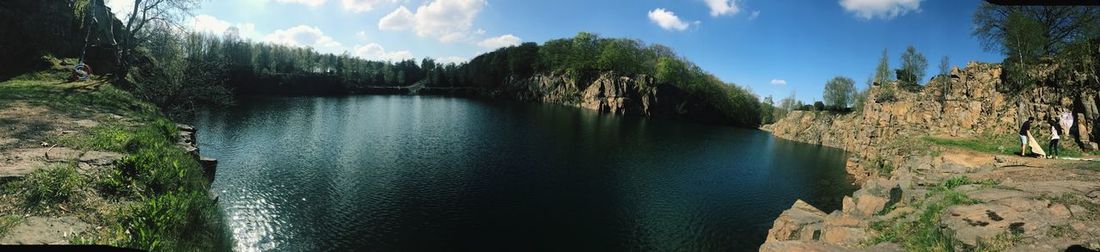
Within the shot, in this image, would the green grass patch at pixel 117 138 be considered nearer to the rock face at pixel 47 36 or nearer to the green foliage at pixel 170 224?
the green foliage at pixel 170 224

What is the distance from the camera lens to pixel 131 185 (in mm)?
17109

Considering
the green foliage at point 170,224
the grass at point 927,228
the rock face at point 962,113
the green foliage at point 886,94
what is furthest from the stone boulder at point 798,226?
the green foliage at point 886,94

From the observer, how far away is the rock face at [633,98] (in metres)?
158

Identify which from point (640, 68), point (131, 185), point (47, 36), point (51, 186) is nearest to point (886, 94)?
point (131, 185)

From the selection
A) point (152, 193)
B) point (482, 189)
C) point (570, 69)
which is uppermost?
point (570, 69)

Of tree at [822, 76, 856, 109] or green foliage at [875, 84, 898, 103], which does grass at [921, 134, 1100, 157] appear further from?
tree at [822, 76, 856, 109]

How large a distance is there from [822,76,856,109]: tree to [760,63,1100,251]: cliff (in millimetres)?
83186

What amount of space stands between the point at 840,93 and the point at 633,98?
191ft

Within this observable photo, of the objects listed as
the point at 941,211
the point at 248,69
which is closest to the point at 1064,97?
the point at 941,211

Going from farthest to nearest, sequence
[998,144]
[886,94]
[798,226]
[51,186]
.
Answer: [886,94] → [998,144] → [798,226] → [51,186]

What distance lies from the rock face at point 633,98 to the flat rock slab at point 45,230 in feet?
474

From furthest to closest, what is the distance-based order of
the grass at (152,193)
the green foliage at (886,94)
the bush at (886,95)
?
the green foliage at (886,94) < the bush at (886,95) < the grass at (152,193)

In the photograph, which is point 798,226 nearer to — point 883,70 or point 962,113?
point 962,113

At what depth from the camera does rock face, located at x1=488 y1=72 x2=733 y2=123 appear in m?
158
